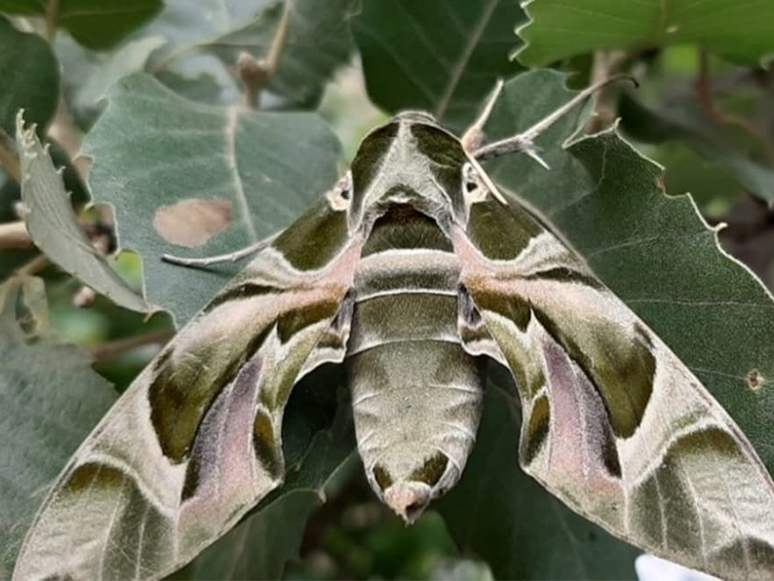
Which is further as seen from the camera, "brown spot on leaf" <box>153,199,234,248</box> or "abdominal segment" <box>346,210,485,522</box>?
"brown spot on leaf" <box>153,199,234,248</box>

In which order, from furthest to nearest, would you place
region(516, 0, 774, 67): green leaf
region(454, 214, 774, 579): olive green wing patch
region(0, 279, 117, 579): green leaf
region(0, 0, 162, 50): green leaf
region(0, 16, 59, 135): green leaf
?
region(0, 0, 162, 50): green leaf < region(0, 16, 59, 135): green leaf < region(516, 0, 774, 67): green leaf < region(0, 279, 117, 579): green leaf < region(454, 214, 774, 579): olive green wing patch

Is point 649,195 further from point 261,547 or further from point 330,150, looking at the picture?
point 261,547

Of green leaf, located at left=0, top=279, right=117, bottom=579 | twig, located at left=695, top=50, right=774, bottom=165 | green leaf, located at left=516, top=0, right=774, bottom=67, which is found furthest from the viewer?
twig, located at left=695, top=50, right=774, bottom=165

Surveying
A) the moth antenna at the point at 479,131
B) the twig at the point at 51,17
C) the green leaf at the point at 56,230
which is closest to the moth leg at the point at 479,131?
the moth antenna at the point at 479,131

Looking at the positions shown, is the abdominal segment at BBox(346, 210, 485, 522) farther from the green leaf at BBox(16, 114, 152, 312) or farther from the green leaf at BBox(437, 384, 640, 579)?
the green leaf at BBox(437, 384, 640, 579)

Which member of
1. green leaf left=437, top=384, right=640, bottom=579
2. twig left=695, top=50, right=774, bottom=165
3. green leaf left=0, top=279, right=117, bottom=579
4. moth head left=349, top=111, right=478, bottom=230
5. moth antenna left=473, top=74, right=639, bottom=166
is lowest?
green leaf left=437, top=384, right=640, bottom=579

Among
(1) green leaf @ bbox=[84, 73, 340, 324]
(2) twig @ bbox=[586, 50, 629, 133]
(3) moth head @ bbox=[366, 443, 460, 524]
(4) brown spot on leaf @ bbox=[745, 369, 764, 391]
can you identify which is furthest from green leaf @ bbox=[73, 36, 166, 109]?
(4) brown spot on leaf @ bbox=[745, 369, 764, 391]
